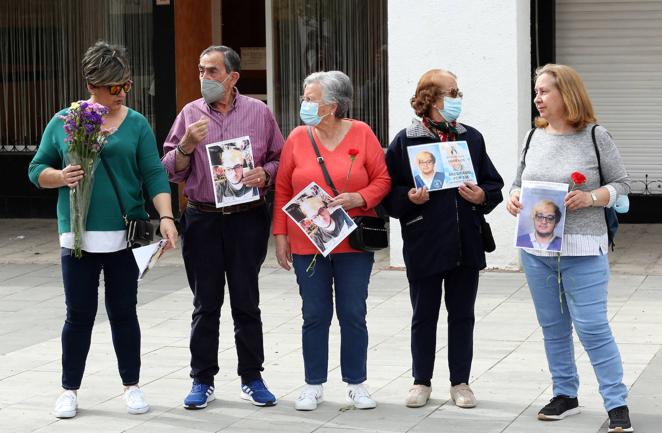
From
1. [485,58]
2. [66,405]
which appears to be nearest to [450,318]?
[66,405]

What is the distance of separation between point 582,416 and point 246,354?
1781mm

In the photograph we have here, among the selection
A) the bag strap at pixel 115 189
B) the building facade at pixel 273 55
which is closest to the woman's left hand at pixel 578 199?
the bag strap at pixel 115 189

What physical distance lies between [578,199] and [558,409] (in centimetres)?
108

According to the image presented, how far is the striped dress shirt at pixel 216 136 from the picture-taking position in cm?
658

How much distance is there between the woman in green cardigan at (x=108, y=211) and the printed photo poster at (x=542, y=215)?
177 centimetres

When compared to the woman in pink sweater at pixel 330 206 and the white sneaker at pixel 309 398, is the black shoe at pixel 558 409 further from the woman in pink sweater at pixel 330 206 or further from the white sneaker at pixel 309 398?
the white sneaker at pixel 309 398

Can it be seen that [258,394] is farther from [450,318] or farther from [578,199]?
[578,199]

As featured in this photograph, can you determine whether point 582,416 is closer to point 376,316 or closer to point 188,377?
point 188,377

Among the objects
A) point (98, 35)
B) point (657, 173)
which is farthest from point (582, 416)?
point (98, 35)

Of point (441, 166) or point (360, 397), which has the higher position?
point (441, 166)

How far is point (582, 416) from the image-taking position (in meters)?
6.35

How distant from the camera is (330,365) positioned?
7.60m

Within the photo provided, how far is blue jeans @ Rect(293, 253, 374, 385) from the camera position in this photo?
6.56 m

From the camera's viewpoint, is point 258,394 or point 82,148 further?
point 258,394
